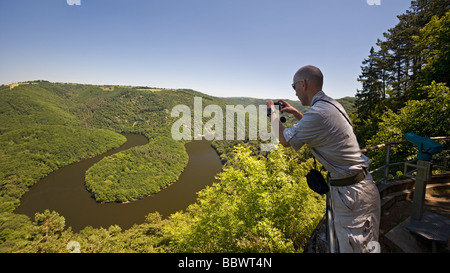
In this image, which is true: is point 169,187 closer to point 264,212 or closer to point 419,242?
point 264,212

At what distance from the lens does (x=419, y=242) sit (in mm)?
2760

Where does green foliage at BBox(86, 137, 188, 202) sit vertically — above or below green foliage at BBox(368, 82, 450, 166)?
below

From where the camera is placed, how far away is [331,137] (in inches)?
68.8

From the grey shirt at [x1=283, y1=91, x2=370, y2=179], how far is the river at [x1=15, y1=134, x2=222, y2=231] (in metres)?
74.2

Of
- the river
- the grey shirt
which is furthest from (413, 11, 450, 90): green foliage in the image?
the river

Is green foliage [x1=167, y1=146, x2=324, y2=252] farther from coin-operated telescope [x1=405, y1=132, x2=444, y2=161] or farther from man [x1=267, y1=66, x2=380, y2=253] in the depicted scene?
man [x1=267, y1=66, x2=380, y2=253]

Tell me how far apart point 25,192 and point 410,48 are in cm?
13899

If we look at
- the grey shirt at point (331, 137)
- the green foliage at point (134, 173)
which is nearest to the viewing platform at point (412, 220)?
the grey shirt at point (331, 137)

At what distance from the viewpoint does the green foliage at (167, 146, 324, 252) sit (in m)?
7.58

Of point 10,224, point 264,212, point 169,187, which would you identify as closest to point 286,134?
point 264,212

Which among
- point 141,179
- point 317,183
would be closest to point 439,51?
point 317,183

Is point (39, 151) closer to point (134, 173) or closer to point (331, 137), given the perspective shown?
point (134, 173)

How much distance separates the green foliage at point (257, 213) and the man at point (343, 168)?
5.39m
